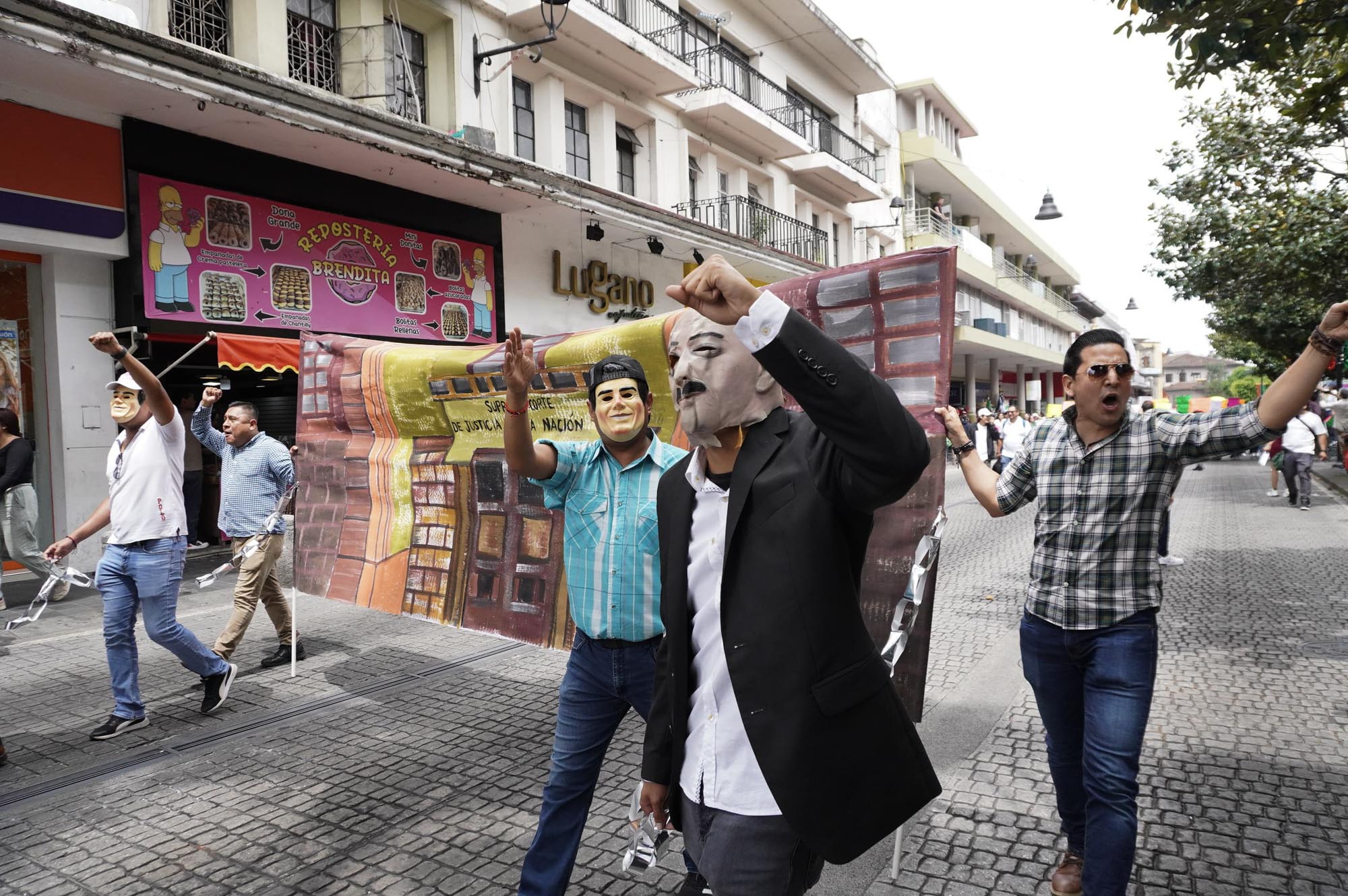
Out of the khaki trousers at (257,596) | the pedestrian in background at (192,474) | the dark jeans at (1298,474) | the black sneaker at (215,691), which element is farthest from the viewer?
the dark jeans at (1298,474)

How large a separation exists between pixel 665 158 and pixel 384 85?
7212mm

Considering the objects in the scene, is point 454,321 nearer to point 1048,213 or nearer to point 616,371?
point 616,371

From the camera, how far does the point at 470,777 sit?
4.11 meters

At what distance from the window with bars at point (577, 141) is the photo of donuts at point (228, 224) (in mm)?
6452

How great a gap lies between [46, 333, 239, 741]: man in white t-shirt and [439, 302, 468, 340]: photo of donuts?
27.4 feet

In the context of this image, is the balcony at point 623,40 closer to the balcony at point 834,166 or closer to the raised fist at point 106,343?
the balcony at point 834,166

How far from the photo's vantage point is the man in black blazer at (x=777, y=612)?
1.55 meters

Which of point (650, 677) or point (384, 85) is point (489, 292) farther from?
point (650, 677)

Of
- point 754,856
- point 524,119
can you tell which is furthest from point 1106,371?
point 524,119

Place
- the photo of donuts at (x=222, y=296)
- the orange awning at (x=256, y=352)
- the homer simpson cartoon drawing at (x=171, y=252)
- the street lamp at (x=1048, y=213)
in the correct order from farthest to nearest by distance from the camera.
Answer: the street lamp at (x=1048, y=213), the photo of donuts at (x=222, y=296), the homer simpson cartoon drawing at (x=171, y=252), the orange awning at (x=256, y=352)

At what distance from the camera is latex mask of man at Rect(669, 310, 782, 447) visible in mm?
1868

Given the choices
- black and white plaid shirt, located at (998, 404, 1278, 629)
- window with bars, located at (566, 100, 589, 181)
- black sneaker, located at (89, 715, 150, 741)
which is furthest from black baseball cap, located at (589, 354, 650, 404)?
window with bars, located at (566, 100, 589, 181)

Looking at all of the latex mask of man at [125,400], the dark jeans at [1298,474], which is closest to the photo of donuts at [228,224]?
the latex mask of man at [125,400]

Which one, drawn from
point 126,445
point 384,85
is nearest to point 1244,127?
point 384,85
